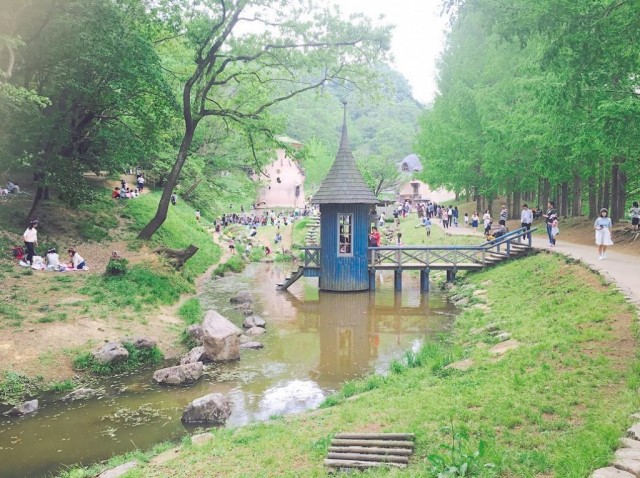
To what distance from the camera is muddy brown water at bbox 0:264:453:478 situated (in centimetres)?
909

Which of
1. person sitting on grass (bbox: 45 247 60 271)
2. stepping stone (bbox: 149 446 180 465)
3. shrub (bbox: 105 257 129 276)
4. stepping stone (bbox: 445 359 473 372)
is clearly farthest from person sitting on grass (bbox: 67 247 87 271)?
stepping stone (bbox: 445 359 473 372)

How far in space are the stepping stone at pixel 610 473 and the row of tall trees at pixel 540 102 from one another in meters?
7.73

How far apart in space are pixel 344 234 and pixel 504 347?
12.3m

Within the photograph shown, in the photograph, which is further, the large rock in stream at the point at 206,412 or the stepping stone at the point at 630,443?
the large rock in stream at the point at 206,412

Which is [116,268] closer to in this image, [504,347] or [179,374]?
[179,374]

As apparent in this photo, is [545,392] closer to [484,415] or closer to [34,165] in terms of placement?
[484,415]

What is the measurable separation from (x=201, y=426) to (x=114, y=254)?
432 inches

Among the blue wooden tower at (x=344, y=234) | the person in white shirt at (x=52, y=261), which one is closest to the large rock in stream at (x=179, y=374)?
the person in white shirt at (x=52, y=261)

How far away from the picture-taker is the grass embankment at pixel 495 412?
6.07 m

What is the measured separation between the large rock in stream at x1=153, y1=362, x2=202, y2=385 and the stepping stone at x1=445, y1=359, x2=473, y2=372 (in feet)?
19.3

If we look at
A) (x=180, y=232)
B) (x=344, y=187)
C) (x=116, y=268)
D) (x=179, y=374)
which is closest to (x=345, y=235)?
(x=344, y=187)

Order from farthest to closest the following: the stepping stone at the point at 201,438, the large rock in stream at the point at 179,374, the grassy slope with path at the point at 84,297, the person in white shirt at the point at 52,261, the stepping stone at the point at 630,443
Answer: the person in white shirt at the point at 52,261 → the grassy slope with path at the point at 84,297 → the large rock in stream at the point at 179,374 → the stepping stone at the point at 201,438 → the stepping stone at the point at 630,443

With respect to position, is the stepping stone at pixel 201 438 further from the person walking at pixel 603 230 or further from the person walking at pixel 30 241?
the person walking at pixel 603 230

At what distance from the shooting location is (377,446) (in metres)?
6.88
